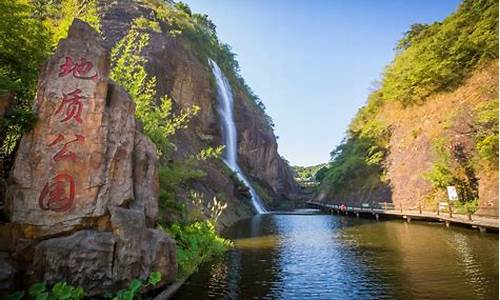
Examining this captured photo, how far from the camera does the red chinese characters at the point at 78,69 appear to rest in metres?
9.01

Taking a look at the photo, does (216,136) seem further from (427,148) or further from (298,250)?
(298,250)

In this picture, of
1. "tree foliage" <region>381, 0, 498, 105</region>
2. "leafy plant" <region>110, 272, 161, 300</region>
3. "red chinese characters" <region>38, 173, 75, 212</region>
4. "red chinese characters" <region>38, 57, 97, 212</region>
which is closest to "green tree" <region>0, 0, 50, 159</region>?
"red chinese characters" <region>38, 57, 97, 212</region>

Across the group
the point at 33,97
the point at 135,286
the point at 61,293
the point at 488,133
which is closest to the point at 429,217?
the point at 488,133

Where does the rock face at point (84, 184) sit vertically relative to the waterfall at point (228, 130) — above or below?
below

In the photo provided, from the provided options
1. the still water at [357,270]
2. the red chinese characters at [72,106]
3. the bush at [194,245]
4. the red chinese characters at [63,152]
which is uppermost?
the red chinese characters at [72,106]

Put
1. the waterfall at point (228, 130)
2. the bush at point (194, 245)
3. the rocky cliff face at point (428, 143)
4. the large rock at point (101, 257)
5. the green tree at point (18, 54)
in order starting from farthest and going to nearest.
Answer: the waterfall at point (228, 130), the rocky cliff face at point (428, 143), the bush at point (194, 245), the green tree at point (18, 54), the large rock at point (101, 257)

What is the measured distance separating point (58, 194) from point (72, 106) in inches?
79.4

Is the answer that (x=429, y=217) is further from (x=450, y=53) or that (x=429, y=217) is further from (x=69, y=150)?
(x=69, y=150)

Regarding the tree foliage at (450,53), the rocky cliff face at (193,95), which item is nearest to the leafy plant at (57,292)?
the rocky cliff face at (193,95)

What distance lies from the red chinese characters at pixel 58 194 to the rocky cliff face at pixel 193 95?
59.9 feet

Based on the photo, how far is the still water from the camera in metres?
9.10

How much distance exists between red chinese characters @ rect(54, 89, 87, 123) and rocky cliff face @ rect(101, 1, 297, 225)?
18181 mm

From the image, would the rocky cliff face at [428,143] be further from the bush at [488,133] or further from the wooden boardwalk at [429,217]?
the wooden boardwalk at [429,217]

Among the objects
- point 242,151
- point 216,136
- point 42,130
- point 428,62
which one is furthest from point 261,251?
point 242,151
